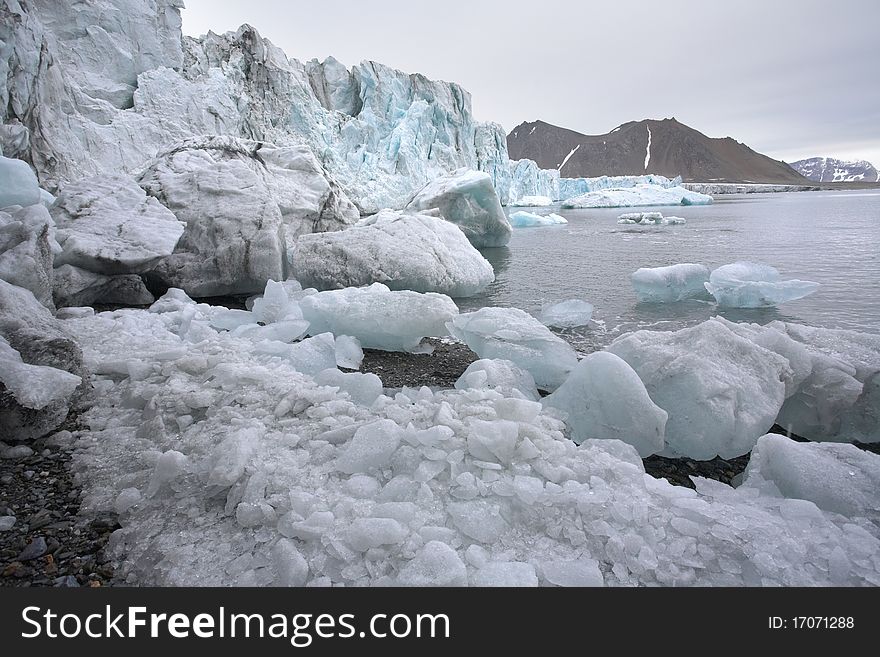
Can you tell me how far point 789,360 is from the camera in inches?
102

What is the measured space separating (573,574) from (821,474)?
1.15 m

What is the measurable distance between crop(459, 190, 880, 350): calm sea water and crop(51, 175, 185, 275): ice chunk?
348 cm

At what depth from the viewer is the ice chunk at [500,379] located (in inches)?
101

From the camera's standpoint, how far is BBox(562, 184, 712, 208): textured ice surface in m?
39.1

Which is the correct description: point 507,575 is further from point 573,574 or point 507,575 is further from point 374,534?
point 374,534

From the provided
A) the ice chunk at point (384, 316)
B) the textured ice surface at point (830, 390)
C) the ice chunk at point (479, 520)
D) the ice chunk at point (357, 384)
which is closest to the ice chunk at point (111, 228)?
the ice chunk at point (384, 316)

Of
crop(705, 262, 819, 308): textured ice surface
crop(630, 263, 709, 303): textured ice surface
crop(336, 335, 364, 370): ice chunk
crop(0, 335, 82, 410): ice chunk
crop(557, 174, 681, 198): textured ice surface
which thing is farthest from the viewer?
crop(557, 174, 681, 198): textured ice surface

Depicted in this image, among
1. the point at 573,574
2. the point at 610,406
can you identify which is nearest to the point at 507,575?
the point at 573,574

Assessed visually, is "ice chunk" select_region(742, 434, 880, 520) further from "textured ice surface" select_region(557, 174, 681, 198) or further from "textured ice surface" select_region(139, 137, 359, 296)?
"textured ice surface" select_region(557, 174, 681, 198)

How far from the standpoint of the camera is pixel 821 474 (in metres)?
1.71

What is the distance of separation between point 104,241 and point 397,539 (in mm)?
4437

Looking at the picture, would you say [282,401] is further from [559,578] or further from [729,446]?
[729,446]

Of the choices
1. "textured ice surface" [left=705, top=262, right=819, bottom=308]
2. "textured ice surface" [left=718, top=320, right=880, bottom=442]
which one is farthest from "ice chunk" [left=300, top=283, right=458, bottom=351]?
"textured ice surface" [left=705, top=262, right=819, bottom=308]

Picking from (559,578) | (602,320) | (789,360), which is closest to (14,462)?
(559,578)
